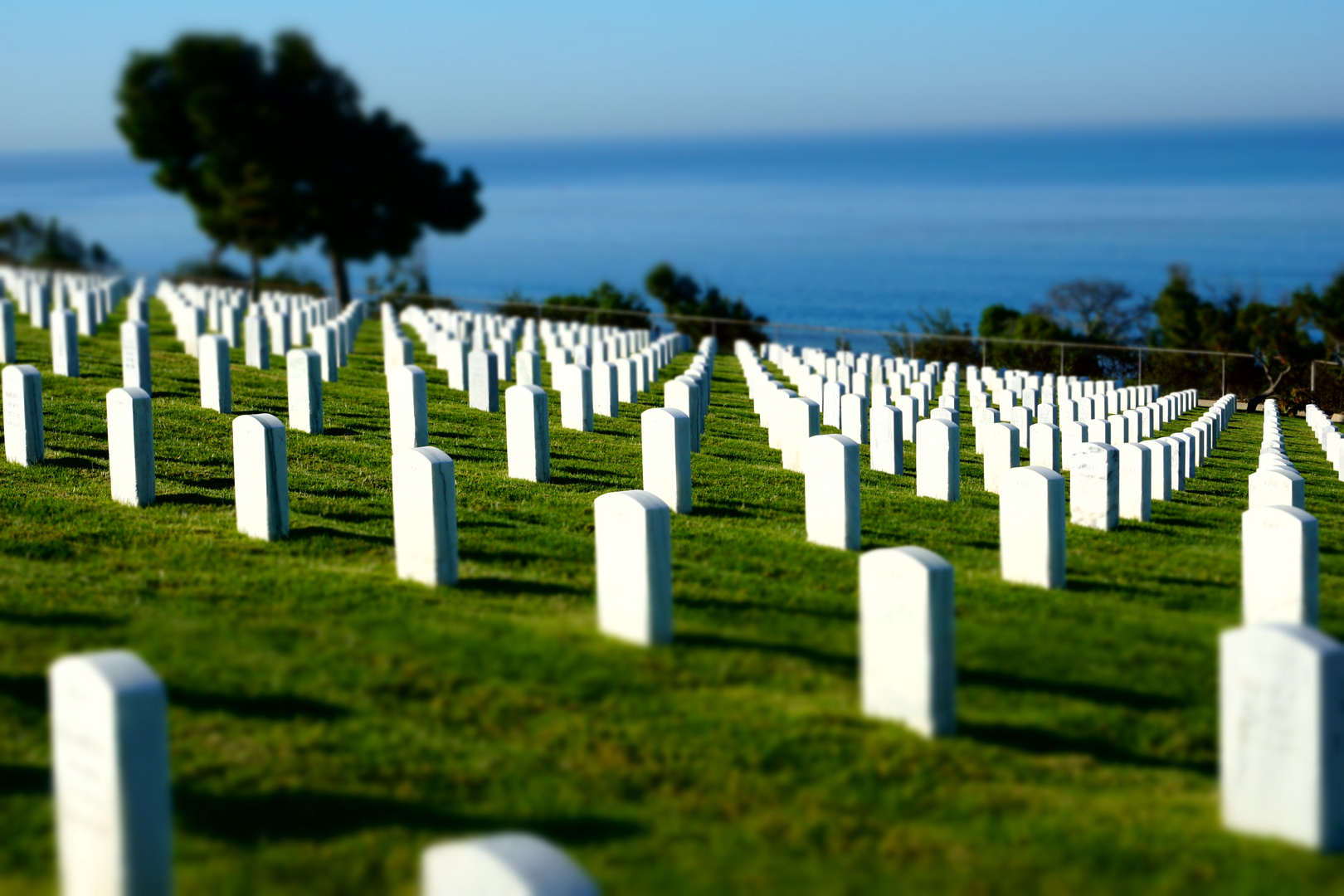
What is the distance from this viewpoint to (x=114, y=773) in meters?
4.91

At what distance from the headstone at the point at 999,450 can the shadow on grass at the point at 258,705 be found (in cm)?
797

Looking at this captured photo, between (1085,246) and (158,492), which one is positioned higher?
(1085,246)

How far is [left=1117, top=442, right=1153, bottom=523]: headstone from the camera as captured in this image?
461 inches

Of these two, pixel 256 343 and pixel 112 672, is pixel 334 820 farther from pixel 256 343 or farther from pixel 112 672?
pixel 256 343

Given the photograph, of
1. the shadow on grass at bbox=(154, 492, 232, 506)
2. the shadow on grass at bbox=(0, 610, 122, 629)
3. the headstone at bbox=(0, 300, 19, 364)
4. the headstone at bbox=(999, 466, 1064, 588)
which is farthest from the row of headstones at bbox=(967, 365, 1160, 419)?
the shadow on grass at bbox=(0, 610, 122, 629)

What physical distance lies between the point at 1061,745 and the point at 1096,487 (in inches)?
203

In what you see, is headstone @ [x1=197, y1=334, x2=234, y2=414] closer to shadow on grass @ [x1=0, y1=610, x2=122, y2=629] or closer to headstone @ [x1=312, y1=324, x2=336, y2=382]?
headstone @ [x1=312, y1=324, x2=336, y2=382]

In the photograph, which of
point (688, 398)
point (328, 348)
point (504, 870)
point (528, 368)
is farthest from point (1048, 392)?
point (504, 870)

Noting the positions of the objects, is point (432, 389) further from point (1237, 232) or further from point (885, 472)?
point (1237, 232)

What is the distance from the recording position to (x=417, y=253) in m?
57.0

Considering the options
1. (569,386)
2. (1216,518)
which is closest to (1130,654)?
(1216,518)

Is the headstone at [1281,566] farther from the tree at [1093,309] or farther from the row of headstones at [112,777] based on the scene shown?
the tree at [1093,309]

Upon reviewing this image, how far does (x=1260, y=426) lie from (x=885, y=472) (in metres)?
15.1

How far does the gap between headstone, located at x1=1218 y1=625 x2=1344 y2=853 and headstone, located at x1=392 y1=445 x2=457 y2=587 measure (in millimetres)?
4462
